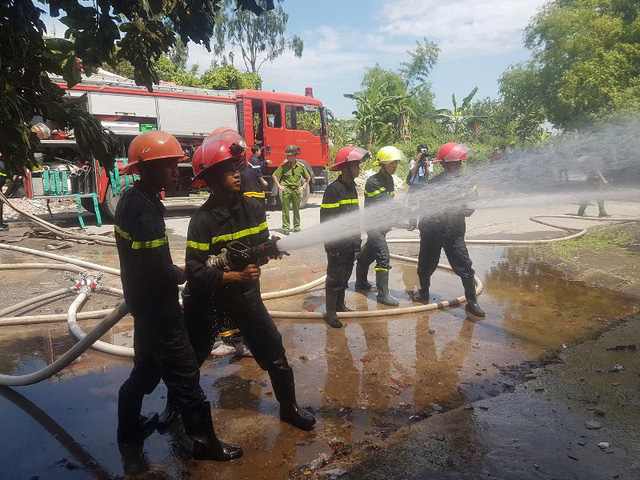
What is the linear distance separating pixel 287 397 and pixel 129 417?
94 centimetres

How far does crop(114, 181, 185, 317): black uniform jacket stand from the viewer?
2541mm

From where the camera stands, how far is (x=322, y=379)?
150 inches

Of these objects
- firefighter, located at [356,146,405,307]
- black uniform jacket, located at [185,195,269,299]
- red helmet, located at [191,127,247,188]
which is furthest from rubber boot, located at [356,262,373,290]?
red helmet, located at [191,127,247,188]

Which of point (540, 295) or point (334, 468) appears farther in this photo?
point (540, 295)

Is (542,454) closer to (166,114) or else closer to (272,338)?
(272,338)

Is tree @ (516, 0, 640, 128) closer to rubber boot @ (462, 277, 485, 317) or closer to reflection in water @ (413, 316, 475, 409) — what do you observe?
rubber boot @ (462, 277, 485, 317)

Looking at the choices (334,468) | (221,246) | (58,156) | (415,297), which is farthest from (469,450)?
(58,156)

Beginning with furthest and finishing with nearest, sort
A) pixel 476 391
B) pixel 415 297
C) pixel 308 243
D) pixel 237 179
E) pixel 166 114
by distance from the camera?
pixel 166 114
pixel 415 297
pixel 308 243
pixel 476 391
pixel 237 179

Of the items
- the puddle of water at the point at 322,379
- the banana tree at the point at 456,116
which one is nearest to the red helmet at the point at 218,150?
the puddle of water at the point at 322,379

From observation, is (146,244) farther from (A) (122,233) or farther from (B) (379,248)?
(B) (379,248)

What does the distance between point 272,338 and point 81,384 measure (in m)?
1.71

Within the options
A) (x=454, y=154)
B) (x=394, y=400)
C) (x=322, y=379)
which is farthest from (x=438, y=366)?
(x=454, y=154)

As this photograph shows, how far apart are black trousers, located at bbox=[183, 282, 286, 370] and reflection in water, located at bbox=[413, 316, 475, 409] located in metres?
1.14

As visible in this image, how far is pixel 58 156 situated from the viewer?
11398mm
